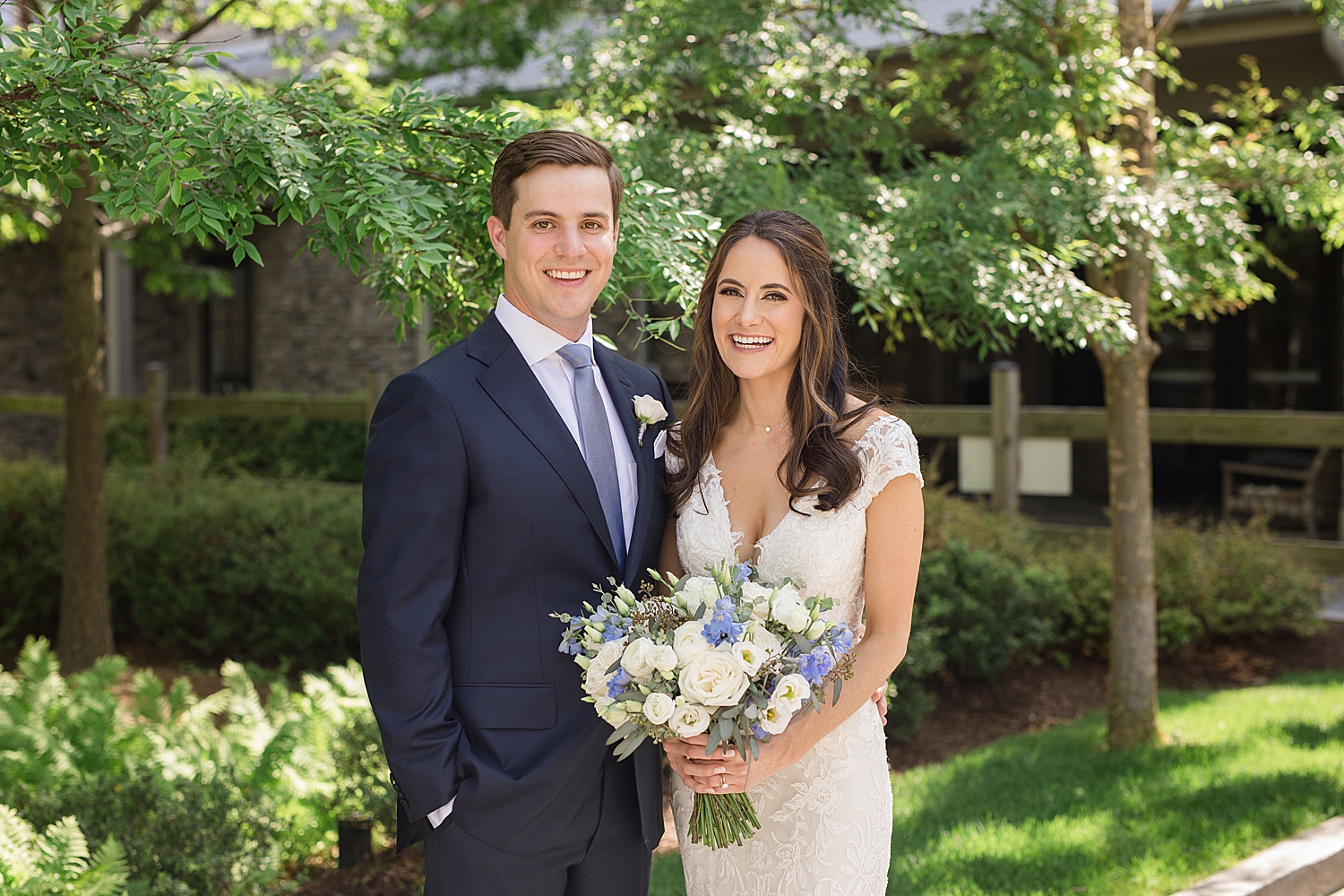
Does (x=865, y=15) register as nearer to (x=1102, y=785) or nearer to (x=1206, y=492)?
(x=1102, y=785)

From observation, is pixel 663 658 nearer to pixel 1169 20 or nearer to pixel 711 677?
pixel 711 677

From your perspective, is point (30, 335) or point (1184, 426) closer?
point (1184, 426)

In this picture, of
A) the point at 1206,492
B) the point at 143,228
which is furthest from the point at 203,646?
the point at 1206,492

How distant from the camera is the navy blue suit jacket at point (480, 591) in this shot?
7.33 feet

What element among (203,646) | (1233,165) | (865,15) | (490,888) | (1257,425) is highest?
(865,15)

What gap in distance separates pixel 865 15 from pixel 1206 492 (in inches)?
378

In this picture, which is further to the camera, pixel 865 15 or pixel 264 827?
pixel 865 15

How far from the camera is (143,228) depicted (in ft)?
28.3

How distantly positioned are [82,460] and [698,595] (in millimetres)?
5890

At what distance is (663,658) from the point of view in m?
2.08

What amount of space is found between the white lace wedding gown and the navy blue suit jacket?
304 millimetres

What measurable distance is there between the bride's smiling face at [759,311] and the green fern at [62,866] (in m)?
2.45

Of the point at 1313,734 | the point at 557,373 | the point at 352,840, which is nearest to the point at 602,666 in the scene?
the point at 557,373

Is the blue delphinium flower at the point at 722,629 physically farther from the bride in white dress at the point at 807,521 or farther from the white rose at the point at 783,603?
the bride in white dress at the point at 807,521
